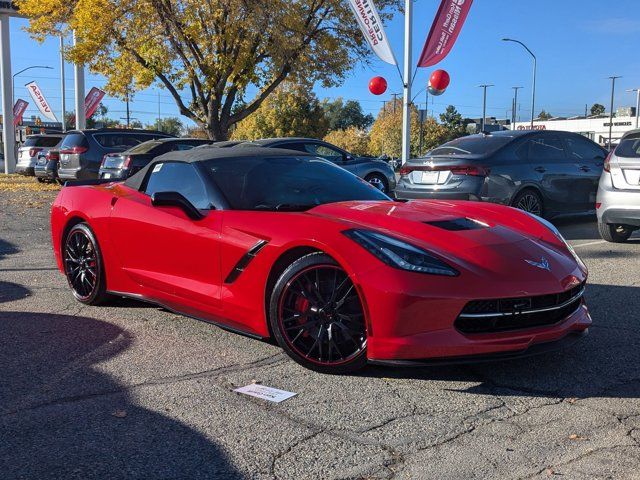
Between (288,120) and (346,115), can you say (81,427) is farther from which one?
(346,115)

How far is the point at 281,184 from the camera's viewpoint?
4.57m

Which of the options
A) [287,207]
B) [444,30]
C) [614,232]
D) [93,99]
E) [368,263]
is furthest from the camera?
[93,99]

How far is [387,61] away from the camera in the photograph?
15188 mm

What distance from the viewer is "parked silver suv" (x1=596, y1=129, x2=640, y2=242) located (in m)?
7.78

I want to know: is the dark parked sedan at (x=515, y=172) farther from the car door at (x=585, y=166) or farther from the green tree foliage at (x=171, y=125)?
the green tree foliage at (x=171, y=125)

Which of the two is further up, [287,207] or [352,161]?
[352,161]

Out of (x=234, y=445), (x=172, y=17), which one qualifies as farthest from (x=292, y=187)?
(x=172, y=17)

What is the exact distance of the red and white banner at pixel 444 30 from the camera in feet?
49.3

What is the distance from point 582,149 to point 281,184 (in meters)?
7.27

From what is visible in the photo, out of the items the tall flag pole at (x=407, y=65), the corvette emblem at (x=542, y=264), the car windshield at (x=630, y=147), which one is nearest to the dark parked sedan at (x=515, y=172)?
the car windshield at (x=630, y=147)

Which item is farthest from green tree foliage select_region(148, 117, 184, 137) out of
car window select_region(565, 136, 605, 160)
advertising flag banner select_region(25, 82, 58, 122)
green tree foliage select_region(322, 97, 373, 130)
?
car window select_region(565, 136, 605, 160)

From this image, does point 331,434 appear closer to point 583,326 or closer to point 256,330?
point 256,330

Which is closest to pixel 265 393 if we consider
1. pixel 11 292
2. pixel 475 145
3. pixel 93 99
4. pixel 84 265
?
pixel 84 265

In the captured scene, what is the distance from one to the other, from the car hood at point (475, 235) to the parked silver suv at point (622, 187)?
3.97 metres
